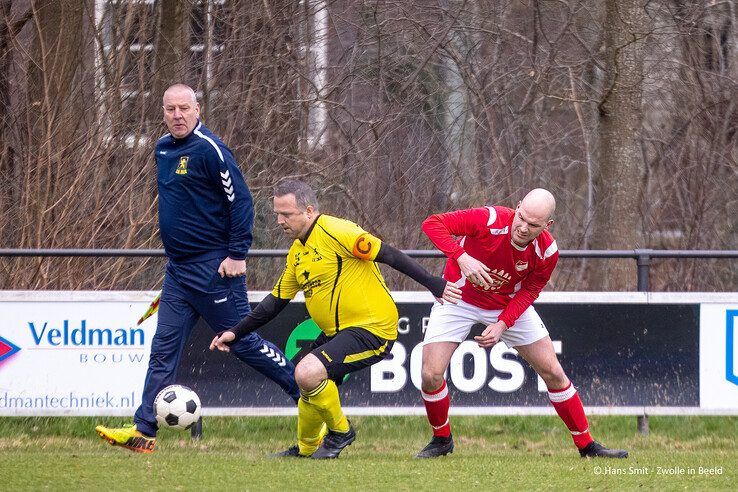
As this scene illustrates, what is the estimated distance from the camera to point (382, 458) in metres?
7.64

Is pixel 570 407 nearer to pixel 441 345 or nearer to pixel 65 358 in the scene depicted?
pixel 441 345

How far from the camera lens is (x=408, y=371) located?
8.97 meters

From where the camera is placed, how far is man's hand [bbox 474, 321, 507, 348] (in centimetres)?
687

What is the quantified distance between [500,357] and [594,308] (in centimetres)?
86

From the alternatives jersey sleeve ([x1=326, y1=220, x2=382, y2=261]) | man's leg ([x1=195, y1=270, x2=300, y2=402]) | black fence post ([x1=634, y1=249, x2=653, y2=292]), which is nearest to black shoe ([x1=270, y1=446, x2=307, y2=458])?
man's leg ([x1=195, y1=270, x2=300, y2=402])

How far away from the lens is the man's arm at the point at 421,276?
6.85 m

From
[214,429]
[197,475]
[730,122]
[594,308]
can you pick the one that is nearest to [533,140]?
[730,122]

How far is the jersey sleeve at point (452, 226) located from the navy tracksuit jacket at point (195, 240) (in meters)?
1.33

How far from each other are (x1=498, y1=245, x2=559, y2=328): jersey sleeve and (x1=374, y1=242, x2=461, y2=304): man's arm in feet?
1.39

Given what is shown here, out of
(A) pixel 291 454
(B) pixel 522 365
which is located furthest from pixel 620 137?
(A) pixel 291 454

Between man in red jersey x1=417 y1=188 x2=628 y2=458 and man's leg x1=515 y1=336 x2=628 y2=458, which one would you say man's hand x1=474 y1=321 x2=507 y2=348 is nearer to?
man in red jersey x1=417 y1=188 x2=628 y2=458

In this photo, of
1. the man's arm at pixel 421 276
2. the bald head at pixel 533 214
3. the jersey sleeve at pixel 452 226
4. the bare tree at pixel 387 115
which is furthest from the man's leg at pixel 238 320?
the bare tree at pixel 387 115

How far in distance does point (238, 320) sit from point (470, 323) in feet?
5.25

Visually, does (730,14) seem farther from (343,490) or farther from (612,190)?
(343,490)
